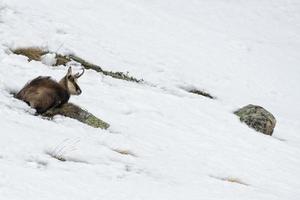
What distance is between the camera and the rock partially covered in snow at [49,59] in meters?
14.9

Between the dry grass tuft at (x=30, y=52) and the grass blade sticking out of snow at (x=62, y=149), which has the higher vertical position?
the dry grass tuft at (x=30, y=52)

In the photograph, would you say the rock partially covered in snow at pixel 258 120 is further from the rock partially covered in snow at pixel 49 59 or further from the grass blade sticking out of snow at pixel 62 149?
the grass blade sticking out of snow at pixel 62 149

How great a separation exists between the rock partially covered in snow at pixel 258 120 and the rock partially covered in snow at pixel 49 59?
5.87m

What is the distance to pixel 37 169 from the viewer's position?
267 inches

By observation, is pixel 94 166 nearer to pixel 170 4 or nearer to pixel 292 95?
pixel 292 95

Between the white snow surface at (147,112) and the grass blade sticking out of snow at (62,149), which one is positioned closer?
the white snow surface at (147,112)

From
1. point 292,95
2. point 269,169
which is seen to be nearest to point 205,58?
point 292,95

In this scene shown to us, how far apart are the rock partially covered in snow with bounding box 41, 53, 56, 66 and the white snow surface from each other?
5cm

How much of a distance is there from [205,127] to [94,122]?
457cm

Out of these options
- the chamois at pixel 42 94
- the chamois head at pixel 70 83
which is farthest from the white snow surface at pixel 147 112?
the chamois head at pixel 70 83

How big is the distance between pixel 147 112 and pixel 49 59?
354 centimetres

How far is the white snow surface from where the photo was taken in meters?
7.32

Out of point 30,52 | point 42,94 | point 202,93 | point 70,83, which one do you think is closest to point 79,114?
point 70,83

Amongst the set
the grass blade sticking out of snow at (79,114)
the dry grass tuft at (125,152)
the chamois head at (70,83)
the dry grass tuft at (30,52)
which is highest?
the dry grass tuft at (30,52)
